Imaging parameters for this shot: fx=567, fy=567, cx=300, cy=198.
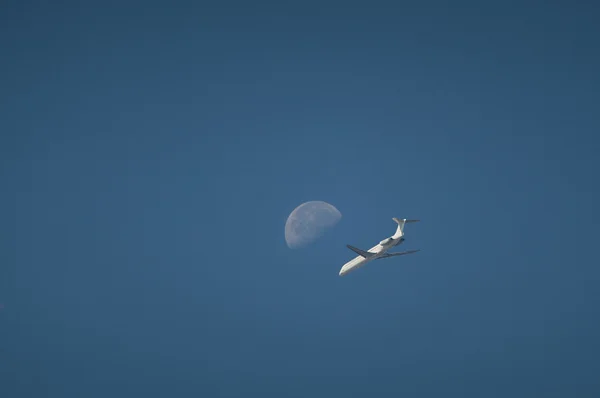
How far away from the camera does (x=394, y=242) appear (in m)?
123

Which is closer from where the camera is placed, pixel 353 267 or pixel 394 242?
pixel 394 242

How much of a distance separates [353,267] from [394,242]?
16991 millimetres

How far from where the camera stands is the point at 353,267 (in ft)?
448
